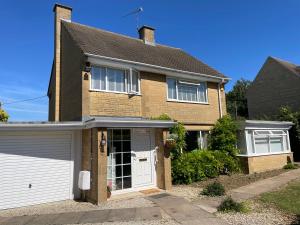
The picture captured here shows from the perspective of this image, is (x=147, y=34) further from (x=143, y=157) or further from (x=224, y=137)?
(x=143, y=157)

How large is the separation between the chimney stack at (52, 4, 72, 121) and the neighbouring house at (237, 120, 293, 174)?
408 inches

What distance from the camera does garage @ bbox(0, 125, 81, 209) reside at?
9.17 metres

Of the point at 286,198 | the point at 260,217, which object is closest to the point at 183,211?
the point at 260,217

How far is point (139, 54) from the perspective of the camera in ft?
50.7

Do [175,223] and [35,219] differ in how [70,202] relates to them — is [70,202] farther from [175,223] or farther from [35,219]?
[175,223]

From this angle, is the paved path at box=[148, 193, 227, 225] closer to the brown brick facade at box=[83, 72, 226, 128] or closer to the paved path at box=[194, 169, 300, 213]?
the paved path at box=[194, 169, 300, 213]

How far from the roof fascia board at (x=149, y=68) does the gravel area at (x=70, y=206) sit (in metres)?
6.20

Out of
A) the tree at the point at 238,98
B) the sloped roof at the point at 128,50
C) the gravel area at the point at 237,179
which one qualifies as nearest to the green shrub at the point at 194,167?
the gravel area at the point at 237,179

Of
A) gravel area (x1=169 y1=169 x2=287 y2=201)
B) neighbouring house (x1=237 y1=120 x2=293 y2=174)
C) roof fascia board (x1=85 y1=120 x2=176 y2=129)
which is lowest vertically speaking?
gravel area (x1=169 y1=169 x2=287 y2=201)

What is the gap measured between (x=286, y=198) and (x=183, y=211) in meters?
3.76

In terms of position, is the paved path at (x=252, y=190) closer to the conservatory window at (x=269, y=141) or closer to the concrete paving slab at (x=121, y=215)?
the conservatory window at (x=269, y=141)

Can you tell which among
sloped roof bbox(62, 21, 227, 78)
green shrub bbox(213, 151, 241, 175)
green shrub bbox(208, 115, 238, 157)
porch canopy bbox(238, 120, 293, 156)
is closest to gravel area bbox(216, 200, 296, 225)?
green shrub bbox(213, 151, 241, 175)

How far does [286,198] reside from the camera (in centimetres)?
909

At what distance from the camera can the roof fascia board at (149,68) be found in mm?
12227
